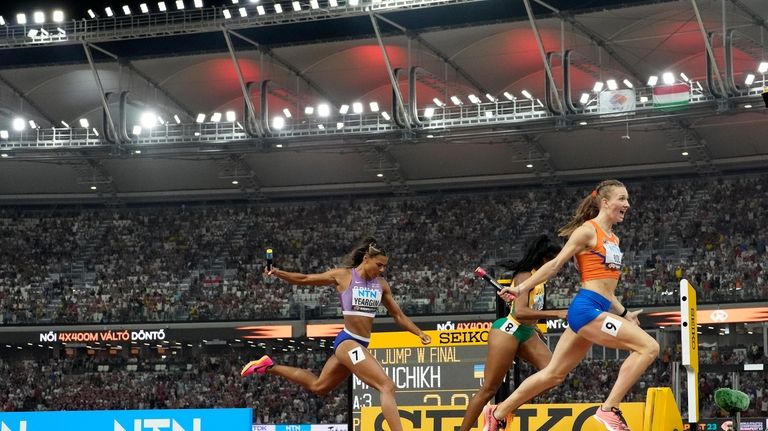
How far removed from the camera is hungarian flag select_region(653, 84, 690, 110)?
40.1 m

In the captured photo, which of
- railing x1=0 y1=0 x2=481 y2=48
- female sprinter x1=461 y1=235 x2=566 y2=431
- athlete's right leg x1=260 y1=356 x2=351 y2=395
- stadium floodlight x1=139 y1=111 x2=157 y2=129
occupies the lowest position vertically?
athlete's right leg x1=260 y1=356 x2=351 y2=395

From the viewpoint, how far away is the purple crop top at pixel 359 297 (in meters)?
12.5

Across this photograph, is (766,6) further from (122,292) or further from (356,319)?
(356,319)

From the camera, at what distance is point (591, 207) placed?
1020 cm

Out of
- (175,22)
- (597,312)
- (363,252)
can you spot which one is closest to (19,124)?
(175,22)

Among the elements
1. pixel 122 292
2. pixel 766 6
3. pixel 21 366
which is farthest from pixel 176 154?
pixel 766 6

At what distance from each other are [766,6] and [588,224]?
3467cm

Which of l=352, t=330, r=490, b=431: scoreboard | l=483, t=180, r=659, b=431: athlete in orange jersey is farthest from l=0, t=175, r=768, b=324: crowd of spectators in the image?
l=483, t=180, r=659, b=431: athlete in orange jersey

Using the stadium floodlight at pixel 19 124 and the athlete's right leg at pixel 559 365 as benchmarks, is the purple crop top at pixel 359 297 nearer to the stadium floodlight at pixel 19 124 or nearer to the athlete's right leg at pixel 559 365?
the athlete's right leg at pixel 559 365

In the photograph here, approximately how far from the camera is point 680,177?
4878cm

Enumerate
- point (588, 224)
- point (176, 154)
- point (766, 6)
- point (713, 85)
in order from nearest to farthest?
point (588, 224), point (713, 85), point (766, 6), point (176, 154)

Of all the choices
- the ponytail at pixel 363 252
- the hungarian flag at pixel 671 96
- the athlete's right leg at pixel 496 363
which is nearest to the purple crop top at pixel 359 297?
the ponytail at pixel 363 252

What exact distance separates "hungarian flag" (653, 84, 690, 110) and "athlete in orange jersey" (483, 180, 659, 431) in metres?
31.3

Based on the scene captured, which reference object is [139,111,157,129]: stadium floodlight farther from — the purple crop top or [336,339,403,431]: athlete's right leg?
[336,339,403,431]: athlete's right leg
